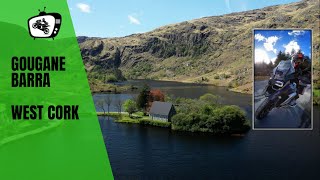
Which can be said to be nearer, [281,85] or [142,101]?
[281,85]

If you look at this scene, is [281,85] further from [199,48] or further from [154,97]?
[199,48]

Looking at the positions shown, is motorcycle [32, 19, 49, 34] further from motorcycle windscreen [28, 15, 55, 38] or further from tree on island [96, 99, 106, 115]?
tree on island [96, 99, 106, 115]

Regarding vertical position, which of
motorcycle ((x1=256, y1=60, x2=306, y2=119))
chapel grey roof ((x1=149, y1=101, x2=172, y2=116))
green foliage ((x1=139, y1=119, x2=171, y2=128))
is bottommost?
green foliage ((x1=139, y1=119, x2=171, y2=128))

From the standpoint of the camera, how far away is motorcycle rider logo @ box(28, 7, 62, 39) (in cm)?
481

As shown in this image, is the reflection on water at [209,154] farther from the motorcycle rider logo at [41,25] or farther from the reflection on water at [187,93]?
the motorcycle rider logo at [41,25]

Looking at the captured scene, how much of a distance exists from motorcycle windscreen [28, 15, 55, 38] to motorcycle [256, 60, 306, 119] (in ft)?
8.46

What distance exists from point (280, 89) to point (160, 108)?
5.32m

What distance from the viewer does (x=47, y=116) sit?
7930 mm

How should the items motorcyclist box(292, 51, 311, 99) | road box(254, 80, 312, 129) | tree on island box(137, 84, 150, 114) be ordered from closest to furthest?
1. motorcyclist box(292, 51, 311, 99)
2. road box(254, 80, 312, 129)
3. tree on island box(137, 84, 150, 114)

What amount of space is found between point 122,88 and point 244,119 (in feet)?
14.8

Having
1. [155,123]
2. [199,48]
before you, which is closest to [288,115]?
[155,123]

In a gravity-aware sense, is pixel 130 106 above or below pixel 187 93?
below

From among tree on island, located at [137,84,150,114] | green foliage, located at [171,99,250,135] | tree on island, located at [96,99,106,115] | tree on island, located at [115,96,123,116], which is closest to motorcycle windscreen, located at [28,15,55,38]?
green foliage, located at [171,99,250,135]

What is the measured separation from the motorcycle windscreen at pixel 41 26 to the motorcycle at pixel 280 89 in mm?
2580
